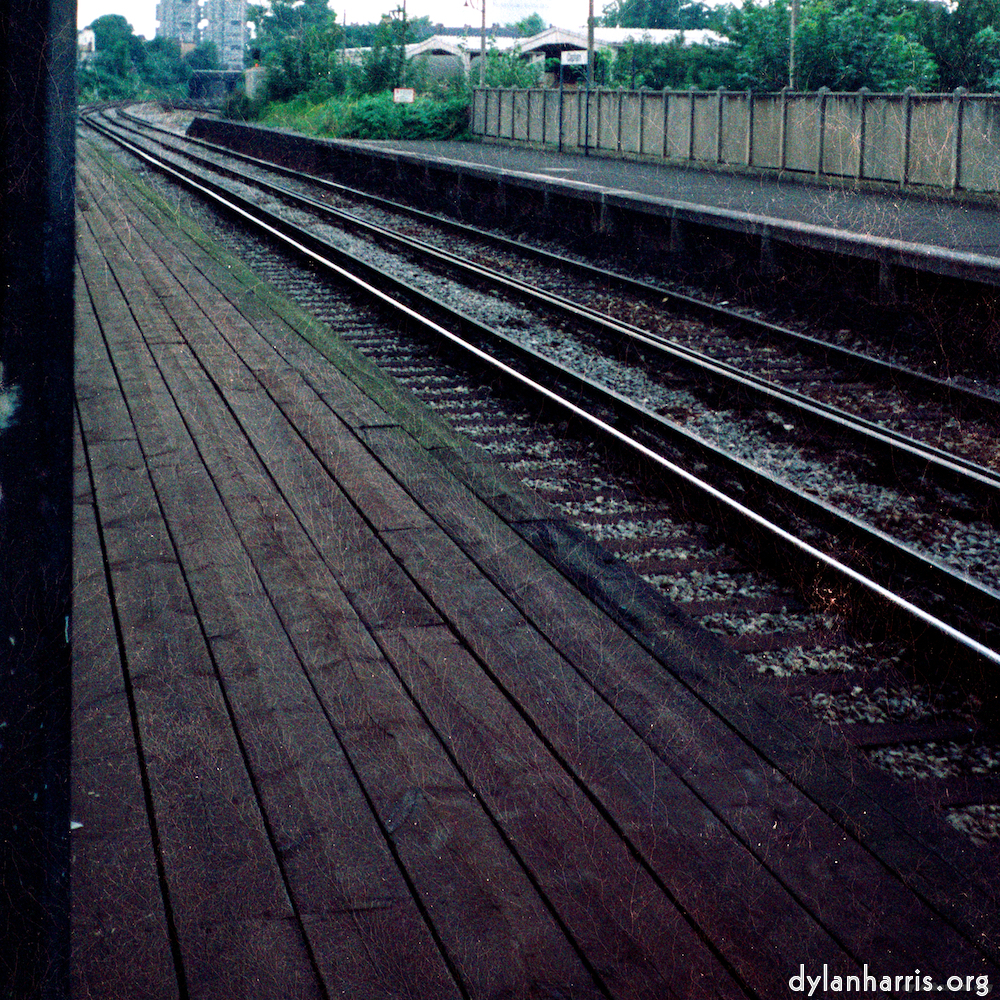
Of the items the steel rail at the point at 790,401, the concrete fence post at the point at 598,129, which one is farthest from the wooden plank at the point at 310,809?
the concrete fence post at the point at 598,129

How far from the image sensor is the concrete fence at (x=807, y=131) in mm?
15531

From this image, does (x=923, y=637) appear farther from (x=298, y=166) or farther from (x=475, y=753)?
(x=298, y=166)

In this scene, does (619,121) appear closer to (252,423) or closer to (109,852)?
(252,423)

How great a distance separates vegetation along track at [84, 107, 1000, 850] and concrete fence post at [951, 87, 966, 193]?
5.89 meters

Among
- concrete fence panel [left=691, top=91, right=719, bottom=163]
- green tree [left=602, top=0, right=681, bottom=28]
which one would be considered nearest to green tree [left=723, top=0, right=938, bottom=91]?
concrete fence panel [left=691, top=91, right=719, bottom=163]

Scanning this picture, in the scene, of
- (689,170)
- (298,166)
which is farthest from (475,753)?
(298,166)

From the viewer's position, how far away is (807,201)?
15656 millimetres

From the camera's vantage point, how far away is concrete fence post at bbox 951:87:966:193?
15375 mm

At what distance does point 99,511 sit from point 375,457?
137cm

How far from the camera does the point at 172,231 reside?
594 inches

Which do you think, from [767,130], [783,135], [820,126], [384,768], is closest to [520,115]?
[767,130]

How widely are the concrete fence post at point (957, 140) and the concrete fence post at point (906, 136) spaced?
727 millimetres

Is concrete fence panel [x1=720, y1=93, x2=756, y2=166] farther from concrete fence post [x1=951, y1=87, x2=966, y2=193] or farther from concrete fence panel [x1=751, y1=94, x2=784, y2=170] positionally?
concrete fence post [x1=951, y1=87, x2=966, y2=193]

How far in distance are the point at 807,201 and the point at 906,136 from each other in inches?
84.5
